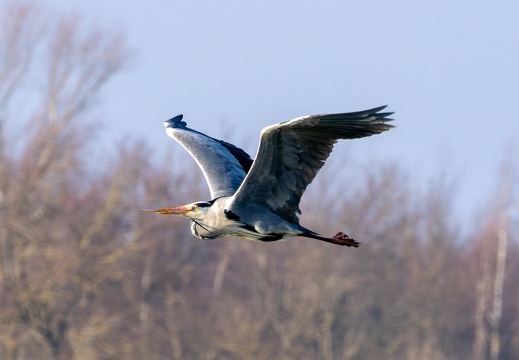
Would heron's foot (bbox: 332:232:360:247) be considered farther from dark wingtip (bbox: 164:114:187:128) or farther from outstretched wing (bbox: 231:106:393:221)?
dark wingtip (bbox: 164:114:187:128)

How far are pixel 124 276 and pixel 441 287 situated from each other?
1446cm

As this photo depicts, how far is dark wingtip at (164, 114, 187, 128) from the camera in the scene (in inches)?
678

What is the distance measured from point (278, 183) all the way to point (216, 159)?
5.70ft

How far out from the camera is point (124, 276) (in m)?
37.1

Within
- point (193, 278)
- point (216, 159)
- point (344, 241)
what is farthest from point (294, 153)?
point (193, 278)

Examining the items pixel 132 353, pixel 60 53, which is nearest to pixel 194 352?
pixel 132 353

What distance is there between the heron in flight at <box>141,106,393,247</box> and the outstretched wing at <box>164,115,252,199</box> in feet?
0.07

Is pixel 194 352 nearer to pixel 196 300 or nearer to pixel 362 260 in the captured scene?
pixel 196 300

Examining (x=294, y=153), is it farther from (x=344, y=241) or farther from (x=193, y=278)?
(x=193, y=278)

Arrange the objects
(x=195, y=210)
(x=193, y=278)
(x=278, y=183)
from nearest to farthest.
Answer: (x=278, y=183), (x=195, y=210), (x=193, y=278)

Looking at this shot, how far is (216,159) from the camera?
1611 centimetres

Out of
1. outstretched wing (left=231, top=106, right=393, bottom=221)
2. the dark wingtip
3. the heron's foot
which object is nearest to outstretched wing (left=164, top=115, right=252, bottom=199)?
the dark wingtip

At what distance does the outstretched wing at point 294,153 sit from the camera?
13.9 meters

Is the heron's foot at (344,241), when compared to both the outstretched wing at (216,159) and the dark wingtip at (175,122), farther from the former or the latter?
the dark wingtip at (175,122)
